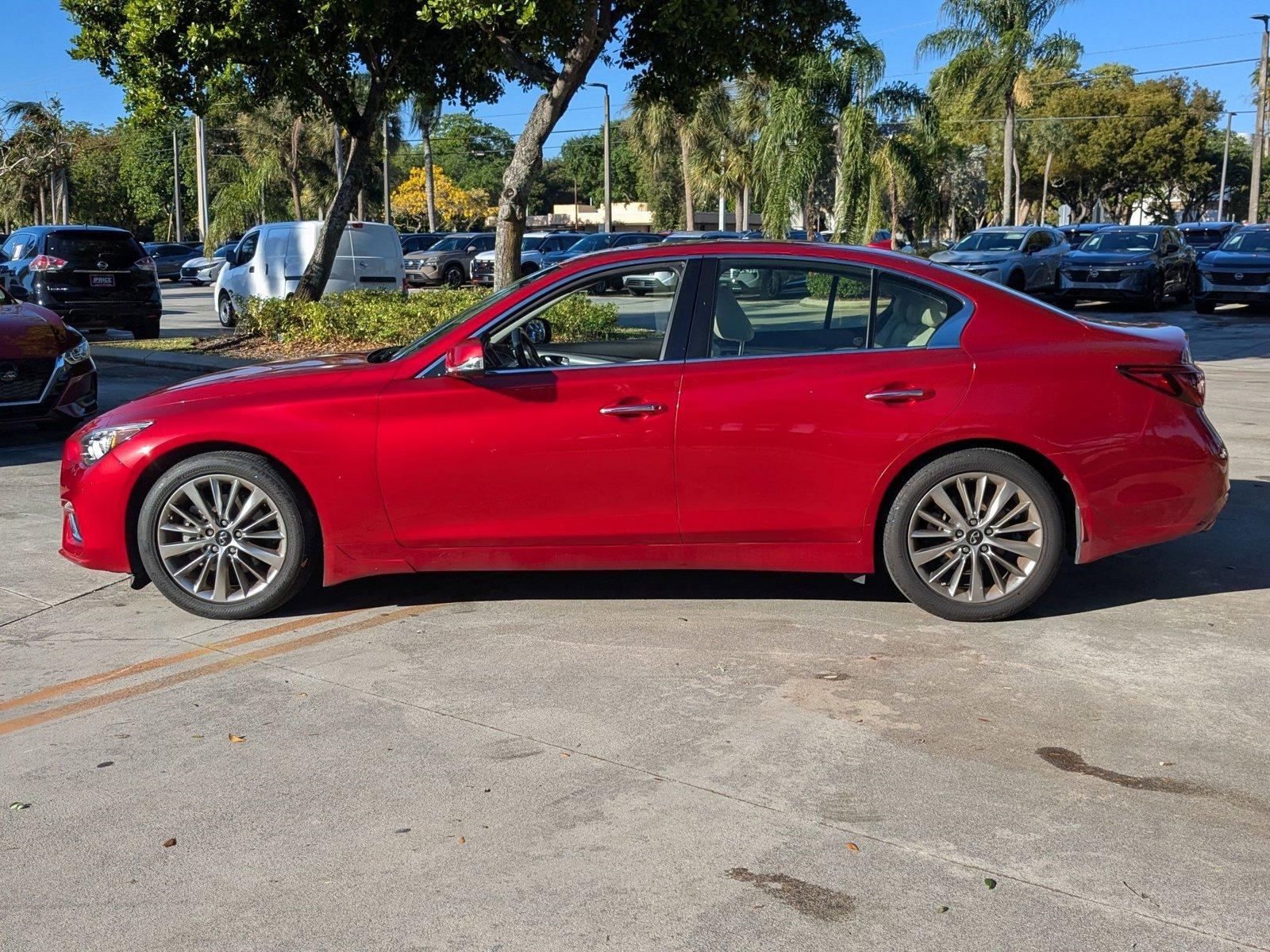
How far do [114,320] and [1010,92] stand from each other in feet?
89.6

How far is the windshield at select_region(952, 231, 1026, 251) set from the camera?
86.2 ft

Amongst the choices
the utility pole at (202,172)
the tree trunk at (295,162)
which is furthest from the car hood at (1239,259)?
the tree trunk at (295,162)

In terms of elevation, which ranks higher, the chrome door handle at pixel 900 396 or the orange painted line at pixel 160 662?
the chrome door handle at pixel 900 396

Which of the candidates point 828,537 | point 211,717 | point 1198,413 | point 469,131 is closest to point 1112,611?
point 1198,413

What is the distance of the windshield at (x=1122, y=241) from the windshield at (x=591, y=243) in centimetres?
1205

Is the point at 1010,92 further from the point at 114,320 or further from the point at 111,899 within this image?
the point at 111,899

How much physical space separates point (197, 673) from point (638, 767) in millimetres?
1983

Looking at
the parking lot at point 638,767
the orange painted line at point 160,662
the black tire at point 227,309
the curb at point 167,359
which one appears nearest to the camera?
the parking lot at point 638,767

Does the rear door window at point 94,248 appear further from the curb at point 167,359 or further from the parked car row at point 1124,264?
the parked car row at point 1124,264

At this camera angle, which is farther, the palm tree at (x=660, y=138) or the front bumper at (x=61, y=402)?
the palm tree at (x=660, y=138)

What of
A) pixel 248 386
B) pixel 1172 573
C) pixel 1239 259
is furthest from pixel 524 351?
pixel 1239 259

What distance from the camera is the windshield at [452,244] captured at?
4012cm

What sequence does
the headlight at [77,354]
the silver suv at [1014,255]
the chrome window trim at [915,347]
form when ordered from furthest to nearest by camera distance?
the silver suv at [1014,255] < the headlight at [77,354] < the chrome window trim at [915,347]

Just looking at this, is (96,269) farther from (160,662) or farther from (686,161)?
(686,161)
